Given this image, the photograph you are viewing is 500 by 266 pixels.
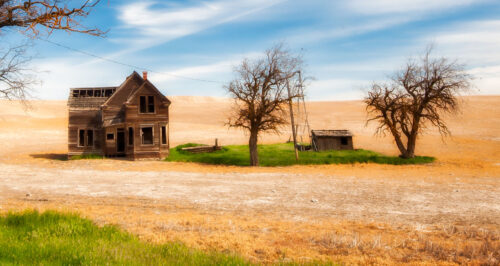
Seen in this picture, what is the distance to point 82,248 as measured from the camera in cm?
622

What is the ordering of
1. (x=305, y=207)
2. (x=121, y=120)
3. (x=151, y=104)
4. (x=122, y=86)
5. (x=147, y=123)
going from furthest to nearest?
(x=122, y=86), (x=121, y=120), (x=151, y=104), (x=147, y=123), (x=305, y=207)

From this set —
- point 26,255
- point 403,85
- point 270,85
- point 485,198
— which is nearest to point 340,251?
point 26,255

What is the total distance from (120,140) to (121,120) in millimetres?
2579

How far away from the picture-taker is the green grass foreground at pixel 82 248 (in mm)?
5648

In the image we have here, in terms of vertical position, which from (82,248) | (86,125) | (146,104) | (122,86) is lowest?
(82,248)

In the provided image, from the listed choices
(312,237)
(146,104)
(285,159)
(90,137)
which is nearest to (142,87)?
(146,104)

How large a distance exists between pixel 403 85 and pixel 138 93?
2453 centimetres

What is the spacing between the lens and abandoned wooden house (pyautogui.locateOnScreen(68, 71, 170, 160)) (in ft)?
111

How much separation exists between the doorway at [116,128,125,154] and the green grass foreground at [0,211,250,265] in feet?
95.6

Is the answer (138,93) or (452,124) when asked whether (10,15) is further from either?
(452,124)

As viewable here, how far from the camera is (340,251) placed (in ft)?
23.1

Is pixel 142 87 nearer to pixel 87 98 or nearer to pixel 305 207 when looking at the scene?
pixel 87 98

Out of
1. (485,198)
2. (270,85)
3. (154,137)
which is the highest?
(270,85)

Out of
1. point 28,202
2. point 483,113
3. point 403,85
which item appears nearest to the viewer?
point 28,202
